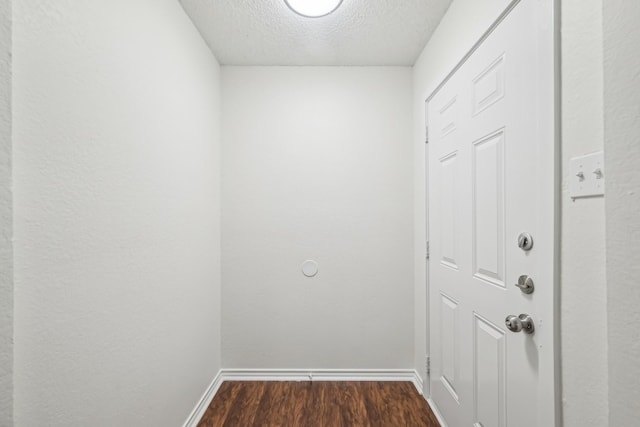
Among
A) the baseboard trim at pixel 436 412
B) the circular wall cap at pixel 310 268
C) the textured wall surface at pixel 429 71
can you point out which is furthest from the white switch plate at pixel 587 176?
the circular wall cap at pixel 310 268

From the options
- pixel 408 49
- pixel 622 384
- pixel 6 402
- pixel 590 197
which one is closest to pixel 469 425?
pixel 622 384

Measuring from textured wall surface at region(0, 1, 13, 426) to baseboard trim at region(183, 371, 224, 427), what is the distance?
1208 mm

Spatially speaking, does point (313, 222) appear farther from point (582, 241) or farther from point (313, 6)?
point (582, 241)

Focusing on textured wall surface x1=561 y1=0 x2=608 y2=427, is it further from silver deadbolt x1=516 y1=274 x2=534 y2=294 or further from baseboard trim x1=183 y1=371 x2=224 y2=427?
baseboard trim x1=183 y1=371 x2=224 y2=427

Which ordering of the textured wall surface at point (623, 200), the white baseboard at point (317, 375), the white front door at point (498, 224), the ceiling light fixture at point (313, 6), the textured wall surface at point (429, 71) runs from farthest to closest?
1. the white baseboard at point (317, 375)
2. the ceiling light fixture at point (313, 6)
3. the textured wall surface at point (429, 71)
4. the white front door at point (498, 224)
5. the textured wall surface at point (623, 200)

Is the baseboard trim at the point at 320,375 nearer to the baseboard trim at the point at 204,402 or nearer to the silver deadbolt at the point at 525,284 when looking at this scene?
the baseboard trim at the point at 204,402

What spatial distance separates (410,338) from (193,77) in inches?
90.8

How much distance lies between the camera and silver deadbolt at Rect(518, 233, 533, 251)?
992mm

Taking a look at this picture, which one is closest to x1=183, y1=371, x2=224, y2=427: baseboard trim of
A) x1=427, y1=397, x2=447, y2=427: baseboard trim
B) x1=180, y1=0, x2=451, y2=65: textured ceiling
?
x1=427, y1=397, x2=447, y2=427: baseboard trim

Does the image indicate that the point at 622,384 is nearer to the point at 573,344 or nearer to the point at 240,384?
the point at 573,344

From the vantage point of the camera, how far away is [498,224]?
118 centimetres

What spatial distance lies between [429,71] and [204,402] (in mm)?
2558

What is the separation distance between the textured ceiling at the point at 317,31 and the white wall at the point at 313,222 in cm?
14

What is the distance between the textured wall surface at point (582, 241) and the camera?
0.74 metres
